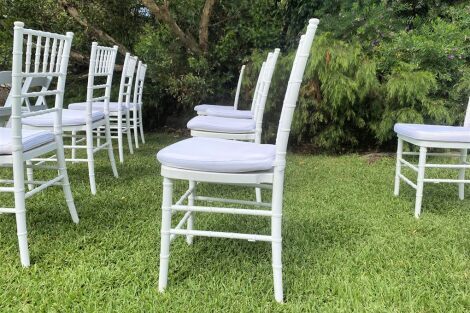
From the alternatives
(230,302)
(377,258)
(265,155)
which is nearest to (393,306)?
(377,258)

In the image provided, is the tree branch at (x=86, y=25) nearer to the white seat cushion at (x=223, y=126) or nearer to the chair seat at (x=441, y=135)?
the white seat cushion at (x=223, y=126)

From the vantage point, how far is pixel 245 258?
1823 millimetres

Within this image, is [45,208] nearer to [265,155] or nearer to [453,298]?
[265,155]

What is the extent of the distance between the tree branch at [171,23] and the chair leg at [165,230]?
354 cm

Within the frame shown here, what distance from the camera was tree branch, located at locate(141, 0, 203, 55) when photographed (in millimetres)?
4536

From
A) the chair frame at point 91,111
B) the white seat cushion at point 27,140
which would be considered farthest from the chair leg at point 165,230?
the chair frame at point 91,111

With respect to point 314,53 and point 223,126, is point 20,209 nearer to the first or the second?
point 223,126

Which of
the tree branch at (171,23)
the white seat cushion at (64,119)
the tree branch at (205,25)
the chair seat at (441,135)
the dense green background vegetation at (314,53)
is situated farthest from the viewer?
the tree branch at (205,25)

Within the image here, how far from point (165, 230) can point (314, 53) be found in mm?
2964

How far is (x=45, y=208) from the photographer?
2.40m

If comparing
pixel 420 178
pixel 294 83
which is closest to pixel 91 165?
pixel 294 83

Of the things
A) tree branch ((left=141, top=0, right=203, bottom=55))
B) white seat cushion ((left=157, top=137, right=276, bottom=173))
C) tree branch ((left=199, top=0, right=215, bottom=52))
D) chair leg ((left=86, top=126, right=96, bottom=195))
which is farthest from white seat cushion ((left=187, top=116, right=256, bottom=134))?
tree branch ((left=199, top=0, right=215, bottom=52))

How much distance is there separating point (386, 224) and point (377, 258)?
48 cm

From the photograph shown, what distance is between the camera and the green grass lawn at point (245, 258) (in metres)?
1.48
